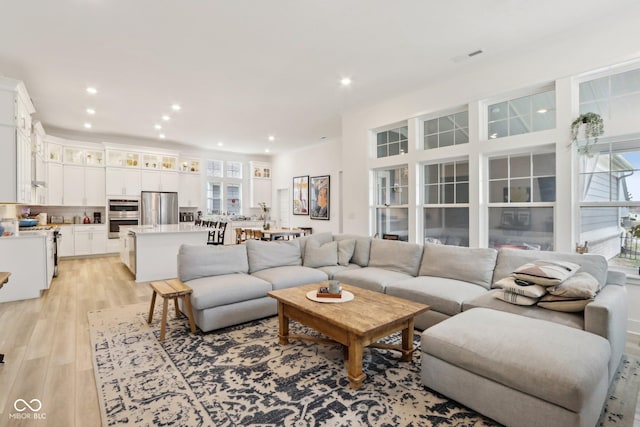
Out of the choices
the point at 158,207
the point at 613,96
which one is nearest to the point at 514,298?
the point at 613,96

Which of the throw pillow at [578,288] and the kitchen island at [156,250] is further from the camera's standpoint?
the kitchen island at [156,250]

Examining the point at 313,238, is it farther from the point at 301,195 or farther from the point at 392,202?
the point at 301,195

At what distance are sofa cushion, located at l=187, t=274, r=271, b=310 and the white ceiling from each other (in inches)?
105

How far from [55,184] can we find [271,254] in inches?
246

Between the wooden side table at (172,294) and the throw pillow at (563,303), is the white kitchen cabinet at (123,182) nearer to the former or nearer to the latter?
the wooden side table at (172,294)

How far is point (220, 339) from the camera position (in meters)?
2.93

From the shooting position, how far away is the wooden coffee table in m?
2.14

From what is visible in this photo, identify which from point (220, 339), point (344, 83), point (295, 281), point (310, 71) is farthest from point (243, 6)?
point (220, 339)

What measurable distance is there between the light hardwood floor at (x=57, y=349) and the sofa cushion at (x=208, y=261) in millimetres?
1065

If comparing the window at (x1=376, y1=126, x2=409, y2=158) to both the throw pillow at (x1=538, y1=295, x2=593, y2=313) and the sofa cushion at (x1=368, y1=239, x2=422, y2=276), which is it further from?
the throw pillow at (x1=538, y1=295, x2=593, y2=313)

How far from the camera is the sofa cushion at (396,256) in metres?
3.82

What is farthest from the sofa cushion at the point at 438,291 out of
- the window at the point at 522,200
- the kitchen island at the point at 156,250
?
the kitchen island at the point at 156,250

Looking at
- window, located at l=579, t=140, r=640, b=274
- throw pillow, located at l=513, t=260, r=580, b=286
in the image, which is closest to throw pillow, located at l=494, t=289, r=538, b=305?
throw pillow, located at l=513, t=260, r=580, b=286

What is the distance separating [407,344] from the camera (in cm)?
254
